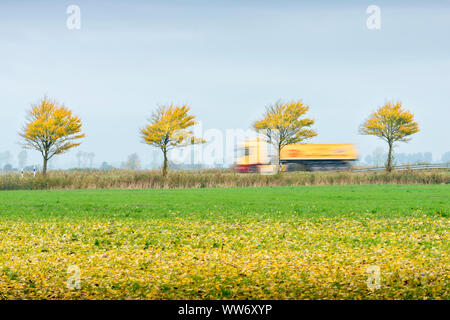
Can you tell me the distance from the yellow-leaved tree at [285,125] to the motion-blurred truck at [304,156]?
6.41 ft

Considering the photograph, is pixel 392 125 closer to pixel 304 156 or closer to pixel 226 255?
pixel 304 156

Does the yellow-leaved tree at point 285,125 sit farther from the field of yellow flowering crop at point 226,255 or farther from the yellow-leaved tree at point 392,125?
the field of yellow flowering crop at point 226,255

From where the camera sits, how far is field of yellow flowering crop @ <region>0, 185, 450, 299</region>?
9203 mm

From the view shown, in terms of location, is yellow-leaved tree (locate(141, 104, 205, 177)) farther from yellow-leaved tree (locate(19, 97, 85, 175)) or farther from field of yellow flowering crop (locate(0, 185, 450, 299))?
field of yellow flowering crop (locate(0, 185, 450, 299))

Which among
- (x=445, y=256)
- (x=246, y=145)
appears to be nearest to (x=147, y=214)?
(x=445, y=256)

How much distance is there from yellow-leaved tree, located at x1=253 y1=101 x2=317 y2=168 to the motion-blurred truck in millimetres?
1955

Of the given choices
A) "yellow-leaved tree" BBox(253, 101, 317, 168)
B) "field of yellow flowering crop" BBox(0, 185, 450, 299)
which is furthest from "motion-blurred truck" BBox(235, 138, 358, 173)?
"field of yellow flowering crop" BBox(0, 185, 450, 299)

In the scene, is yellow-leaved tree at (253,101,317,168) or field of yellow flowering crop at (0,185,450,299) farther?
yellow-leaved tree at (253,101,317,168)

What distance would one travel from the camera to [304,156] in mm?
76188

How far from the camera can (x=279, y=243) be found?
44.4 ft

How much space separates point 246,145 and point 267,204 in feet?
158

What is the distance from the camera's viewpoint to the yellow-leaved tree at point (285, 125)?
7250 centimetres

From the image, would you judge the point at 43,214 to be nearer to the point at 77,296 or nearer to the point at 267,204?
the point at 267,204

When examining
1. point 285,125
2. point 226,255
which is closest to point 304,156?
point 285,125
